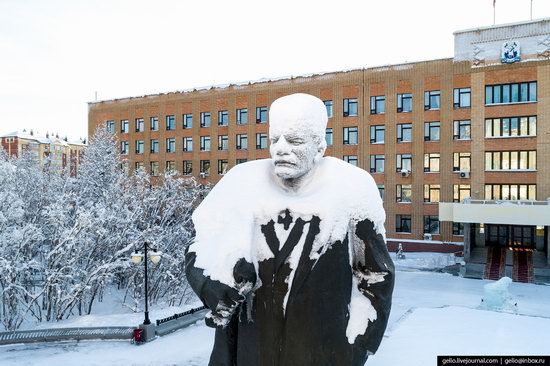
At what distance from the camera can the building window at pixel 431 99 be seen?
117 feet

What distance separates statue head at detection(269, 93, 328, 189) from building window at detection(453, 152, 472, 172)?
114ft

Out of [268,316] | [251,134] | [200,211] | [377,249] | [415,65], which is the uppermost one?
[415,65]

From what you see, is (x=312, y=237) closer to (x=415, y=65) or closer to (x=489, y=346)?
(x=489, y=346)

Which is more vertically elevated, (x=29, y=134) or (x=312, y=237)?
(x=29, y=134)

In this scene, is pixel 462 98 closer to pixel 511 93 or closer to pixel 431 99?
pixel 431 99

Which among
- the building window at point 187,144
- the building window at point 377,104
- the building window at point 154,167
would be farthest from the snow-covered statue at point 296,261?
the building window at point 154,167

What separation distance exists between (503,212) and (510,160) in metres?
5.13

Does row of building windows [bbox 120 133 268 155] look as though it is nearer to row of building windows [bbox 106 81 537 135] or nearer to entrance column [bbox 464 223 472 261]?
row of building windows [bbox 106 81 537 135]

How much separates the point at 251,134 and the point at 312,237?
4091cm

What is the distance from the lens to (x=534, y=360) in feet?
37.1

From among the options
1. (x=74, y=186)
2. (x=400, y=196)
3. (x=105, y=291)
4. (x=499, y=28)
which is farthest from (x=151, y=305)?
(x=499, y=28)

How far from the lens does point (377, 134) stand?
37.8m

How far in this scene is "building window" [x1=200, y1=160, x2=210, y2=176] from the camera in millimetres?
45250

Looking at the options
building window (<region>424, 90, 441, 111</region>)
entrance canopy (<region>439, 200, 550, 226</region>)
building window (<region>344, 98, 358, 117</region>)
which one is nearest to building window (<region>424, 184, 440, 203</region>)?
entrance canopy (<region>439, 200, 550, 226</region>)
